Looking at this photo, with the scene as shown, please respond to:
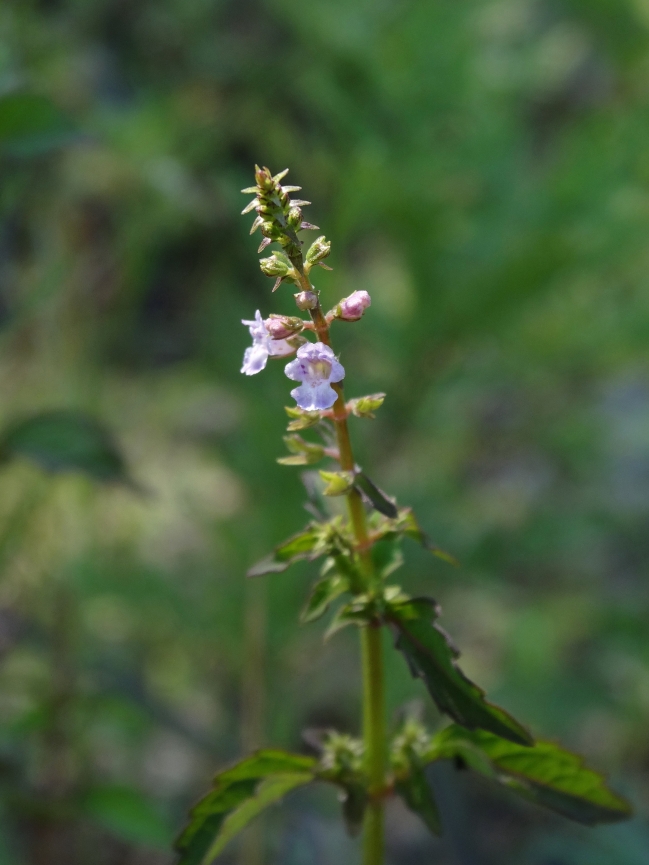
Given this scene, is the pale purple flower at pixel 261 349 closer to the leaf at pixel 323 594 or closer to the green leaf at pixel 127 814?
the leaf at pixel 323 594

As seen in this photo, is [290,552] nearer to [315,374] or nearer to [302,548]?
[302,548]

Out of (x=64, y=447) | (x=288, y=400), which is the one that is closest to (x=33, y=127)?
(x=64, y=447)

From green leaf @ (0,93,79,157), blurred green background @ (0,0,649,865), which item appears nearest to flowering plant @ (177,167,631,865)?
blurred green background @ (0,0,649,865)

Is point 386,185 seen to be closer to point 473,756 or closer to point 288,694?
point 288,694

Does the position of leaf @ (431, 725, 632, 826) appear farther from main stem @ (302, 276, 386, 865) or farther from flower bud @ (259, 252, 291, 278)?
flower bud @ (259, 252, 291, 278)

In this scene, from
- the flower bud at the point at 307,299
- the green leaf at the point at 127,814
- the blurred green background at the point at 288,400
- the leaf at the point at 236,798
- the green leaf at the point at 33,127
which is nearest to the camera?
the flower bud at the point at 307,299

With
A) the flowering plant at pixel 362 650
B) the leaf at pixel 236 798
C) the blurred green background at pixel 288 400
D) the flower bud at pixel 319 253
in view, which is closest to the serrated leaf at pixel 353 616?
the flowering plant at pixel 362 650

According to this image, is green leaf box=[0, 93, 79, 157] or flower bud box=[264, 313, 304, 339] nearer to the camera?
flower bud box=[264, 313, 304, 339]
